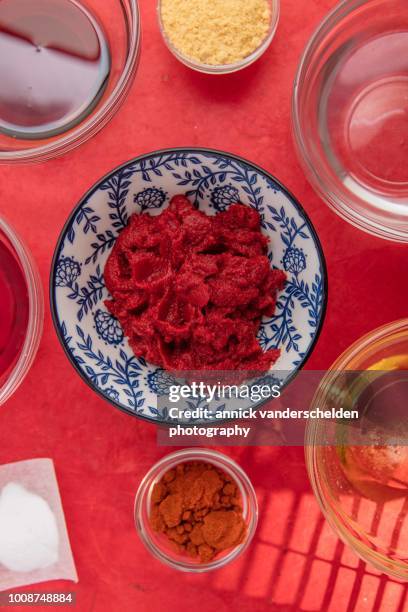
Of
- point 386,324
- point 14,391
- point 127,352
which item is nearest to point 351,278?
point 386,324

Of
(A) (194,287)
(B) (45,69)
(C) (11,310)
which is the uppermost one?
(B) (45,69)

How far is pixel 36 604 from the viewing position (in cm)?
176

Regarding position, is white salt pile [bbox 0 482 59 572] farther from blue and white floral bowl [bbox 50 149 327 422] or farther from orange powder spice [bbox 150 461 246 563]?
blue and white floral bowl [bbox 50 149 327 422]

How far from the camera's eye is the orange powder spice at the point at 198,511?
63.7 inches

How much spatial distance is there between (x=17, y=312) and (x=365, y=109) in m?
1.15

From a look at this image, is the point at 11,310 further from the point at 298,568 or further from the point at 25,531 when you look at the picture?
the point at 298,568

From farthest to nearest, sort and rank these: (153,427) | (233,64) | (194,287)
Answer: (153,427) → (233,64) → (194,287)

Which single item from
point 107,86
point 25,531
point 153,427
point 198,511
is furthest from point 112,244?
point 25,531

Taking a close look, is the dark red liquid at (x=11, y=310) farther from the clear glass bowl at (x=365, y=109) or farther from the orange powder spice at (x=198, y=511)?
the clear glass bowl at (x=365, y=109)

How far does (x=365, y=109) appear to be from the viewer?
170 centimetres

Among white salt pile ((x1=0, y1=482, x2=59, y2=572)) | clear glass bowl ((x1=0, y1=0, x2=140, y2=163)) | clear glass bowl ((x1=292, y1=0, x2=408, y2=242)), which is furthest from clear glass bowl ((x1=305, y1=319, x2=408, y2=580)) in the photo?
clear glass bowl ((x1=0, y1=0, x2=140, y2=163))

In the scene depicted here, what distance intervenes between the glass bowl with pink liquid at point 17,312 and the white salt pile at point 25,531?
332mm

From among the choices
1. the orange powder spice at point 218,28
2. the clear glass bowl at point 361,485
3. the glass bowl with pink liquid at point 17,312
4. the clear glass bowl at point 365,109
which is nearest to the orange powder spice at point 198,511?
the clear glass bowl at point 361,485

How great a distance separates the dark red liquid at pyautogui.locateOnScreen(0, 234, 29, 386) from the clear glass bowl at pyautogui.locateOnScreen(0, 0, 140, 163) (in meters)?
0.26
